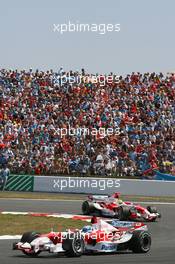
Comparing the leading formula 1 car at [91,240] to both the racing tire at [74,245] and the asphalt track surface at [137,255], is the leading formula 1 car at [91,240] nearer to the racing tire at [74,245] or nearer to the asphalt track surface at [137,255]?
the racing tire at [74,245]

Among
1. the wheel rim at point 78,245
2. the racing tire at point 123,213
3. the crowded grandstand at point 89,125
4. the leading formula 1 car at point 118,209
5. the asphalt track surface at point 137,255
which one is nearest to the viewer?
the asphalt track surface at point 137,255

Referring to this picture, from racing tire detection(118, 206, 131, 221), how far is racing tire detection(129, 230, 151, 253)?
26.3ft

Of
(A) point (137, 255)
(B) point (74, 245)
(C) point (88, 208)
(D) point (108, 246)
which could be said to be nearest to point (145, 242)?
(A) point (137, 255)

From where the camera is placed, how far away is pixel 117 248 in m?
14.0

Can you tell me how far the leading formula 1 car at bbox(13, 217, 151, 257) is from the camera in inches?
504

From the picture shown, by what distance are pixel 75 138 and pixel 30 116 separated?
2.85 metres

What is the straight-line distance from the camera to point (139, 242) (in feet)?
45.5

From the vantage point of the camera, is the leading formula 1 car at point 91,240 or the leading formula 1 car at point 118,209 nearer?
the leading formula 1 car at point 91,240

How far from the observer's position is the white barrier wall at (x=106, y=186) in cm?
3309

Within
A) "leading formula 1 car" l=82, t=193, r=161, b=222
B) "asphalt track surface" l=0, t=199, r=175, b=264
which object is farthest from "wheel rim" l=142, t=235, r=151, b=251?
"leading formula 1 car" l=82, t=193, r=161, b=222

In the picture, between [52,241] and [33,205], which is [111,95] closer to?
[33,205]

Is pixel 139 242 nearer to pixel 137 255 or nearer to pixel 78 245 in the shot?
pixel 137 255

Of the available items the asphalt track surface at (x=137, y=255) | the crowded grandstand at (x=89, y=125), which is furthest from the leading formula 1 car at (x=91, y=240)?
the crowded grandstand at (x=89, y=125)

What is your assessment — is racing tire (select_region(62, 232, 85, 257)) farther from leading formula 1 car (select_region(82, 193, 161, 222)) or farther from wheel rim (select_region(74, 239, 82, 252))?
leading formula 1 car (select_region(82, 193, 161, 222))
